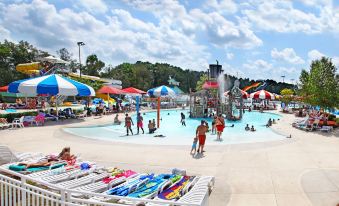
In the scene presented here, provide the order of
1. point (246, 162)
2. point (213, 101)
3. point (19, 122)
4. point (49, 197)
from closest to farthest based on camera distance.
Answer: point (49, 197) → point (246, 162) → point (19, 122) → point (213, 101)

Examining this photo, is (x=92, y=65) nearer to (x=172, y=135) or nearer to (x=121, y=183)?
(x=172, y=135)

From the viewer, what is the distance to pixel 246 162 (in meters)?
9.70

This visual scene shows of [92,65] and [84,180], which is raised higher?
[92,65]

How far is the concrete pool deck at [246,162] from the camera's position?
6738 millimetres

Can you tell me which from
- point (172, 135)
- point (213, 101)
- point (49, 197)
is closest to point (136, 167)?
point (49, 197)

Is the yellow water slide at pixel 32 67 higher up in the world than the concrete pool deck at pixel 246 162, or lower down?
higher up

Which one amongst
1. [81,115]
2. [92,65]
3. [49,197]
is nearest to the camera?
[49,197]

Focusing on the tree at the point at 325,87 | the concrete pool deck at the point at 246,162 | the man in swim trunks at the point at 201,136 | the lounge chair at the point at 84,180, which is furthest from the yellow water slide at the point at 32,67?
the lounge chair at the point at 84,180

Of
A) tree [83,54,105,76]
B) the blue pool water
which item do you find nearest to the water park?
the blue pool water

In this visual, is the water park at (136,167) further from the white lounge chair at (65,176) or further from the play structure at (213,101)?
the play structure at (213,101)

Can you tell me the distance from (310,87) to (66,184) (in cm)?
1752

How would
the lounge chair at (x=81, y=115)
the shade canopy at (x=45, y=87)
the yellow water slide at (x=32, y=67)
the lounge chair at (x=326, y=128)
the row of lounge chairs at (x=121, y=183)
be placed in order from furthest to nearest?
the yellow water slide at (x=32, y=67), the lounge chair at (x=81, y=115), the shade canopy at (x=45, y=87), the lounge chair at (x=326, y=128), the row of lounge chairs at (x=121, y=183)

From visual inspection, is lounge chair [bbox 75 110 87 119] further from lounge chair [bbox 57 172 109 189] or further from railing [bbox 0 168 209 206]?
railing [bbox 0 168 209 206]

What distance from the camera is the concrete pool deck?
674 cm
